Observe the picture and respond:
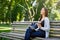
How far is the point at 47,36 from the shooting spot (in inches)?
254

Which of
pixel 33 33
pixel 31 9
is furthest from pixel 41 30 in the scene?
pixel 31 9

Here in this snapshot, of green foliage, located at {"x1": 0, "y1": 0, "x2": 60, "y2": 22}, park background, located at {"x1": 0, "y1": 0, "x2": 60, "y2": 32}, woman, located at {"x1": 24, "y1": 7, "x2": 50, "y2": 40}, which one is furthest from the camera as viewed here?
green foliage, located at {"x1": 0, "y1": 0, "x2": 60, "y2": 22}

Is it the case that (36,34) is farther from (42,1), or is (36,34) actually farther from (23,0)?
(42,1)

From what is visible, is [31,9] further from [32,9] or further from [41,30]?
[41,30]

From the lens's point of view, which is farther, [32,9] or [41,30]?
[32,9]

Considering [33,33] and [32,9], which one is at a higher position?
[32,9]

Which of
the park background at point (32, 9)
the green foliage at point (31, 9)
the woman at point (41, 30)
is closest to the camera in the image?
the woman at point (41, 30)

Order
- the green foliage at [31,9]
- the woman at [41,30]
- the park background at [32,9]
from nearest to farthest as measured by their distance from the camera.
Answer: the woman at [41,30]
the park background at [32,9]
the green foliage at [31,9]

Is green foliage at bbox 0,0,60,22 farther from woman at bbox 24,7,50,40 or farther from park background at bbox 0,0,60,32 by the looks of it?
woman at bbox 24,7,50,40

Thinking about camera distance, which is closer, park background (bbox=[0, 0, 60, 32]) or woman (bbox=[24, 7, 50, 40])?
woman (bbox=[24, 7, 50, 40])

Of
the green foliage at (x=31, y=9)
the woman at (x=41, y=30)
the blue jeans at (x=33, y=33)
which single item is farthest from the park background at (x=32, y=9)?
the blue jeans at (x=33, y=33)

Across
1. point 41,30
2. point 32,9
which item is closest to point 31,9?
point 32,9

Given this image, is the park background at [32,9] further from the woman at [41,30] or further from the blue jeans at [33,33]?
the blue jeans at [33,33]

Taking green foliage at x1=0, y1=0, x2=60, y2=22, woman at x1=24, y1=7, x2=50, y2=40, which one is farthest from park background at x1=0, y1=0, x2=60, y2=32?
woman at x1=24, y1=7, x2=50, y2=40
